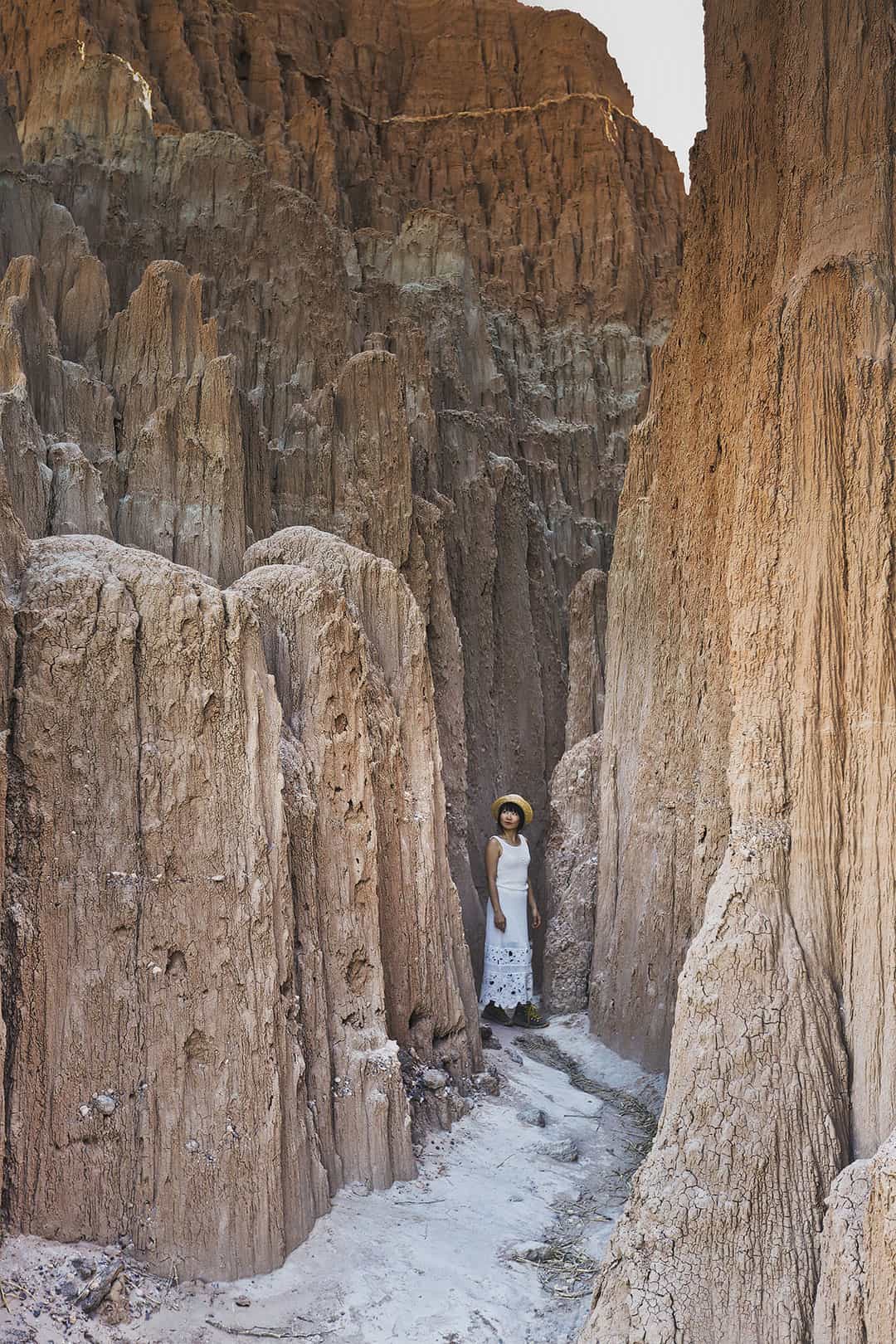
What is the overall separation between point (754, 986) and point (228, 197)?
18029mm

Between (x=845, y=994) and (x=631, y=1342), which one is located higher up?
(x=845, y=994)

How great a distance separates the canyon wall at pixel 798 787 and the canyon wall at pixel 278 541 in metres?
2.18

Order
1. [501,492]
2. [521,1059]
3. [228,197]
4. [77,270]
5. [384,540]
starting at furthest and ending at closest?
[228,197], [501,492], [77,270], [384,540], [521,1059]

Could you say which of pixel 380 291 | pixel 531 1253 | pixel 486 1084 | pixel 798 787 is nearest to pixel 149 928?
pixel 531 1253

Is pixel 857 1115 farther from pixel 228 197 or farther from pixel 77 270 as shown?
pixel 228 197

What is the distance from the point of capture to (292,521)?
15.9 m

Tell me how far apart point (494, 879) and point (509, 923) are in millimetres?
430

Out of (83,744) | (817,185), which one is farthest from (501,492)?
(83,744)

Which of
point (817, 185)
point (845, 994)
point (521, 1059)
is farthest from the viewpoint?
point (521, 1059)

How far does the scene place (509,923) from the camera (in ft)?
37.9

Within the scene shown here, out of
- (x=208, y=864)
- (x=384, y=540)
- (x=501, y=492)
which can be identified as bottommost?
(x=208, y=864)

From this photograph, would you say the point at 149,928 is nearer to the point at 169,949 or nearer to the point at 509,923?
the point at 169,949

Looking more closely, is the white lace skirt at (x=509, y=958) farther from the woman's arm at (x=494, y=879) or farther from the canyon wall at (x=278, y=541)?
the canyon wall at (x=278, y=541)

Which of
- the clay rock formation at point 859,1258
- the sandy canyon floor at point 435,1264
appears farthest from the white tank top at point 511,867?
→ the clay rock formation at point 859,1258
